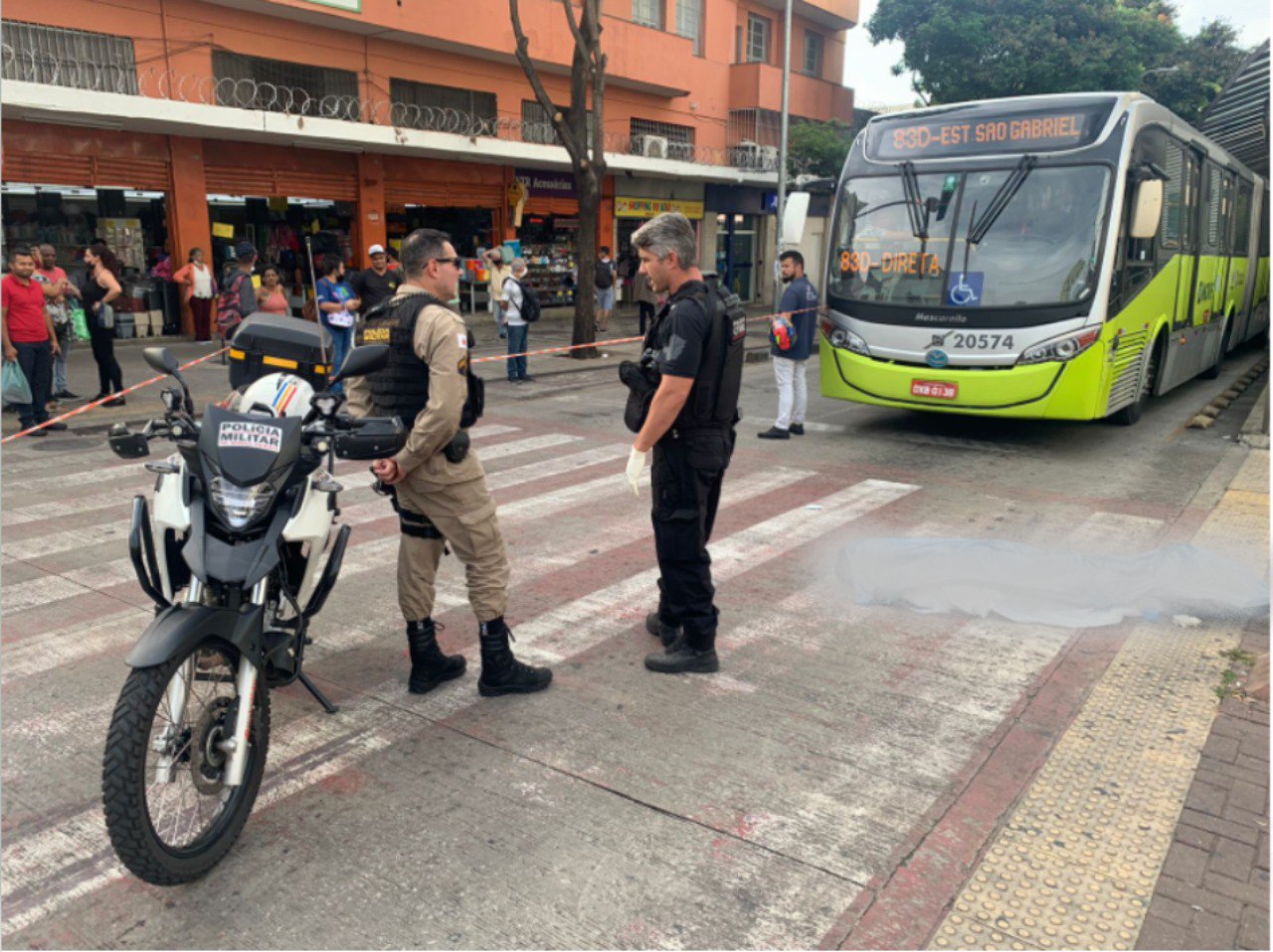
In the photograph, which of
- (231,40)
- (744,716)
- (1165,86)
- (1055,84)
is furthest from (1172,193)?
(1165,86)

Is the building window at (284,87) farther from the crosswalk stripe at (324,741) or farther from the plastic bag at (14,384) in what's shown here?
the crosswalk stripe at (324,741)

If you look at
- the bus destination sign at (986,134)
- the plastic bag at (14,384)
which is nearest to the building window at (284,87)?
the plastic bag at (14,384)

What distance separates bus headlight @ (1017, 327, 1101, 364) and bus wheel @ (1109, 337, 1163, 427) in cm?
221

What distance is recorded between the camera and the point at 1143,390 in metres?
10.8

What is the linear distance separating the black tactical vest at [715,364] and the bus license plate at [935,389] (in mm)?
5522

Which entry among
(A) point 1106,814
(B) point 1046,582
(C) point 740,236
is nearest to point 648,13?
(C) point 740,236

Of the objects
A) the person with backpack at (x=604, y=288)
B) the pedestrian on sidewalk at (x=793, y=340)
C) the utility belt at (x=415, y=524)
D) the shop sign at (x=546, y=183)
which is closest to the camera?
the utility belt at (x=415, y=524)

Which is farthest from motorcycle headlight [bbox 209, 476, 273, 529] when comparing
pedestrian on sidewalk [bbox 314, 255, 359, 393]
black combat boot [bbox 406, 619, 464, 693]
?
pedestrian on sidewalk [bbox 314, 255, 359, 393]

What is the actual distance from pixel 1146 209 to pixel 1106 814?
7.22 m

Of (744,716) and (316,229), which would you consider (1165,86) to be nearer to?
(316,229)

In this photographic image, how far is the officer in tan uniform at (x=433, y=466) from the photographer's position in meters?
3.84

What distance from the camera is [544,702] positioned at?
13.9 feet

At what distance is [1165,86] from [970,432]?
84.3 ft

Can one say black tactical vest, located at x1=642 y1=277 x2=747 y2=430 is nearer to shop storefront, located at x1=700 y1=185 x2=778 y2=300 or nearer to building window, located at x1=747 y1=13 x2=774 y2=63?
shop storefront, located at x1=700 y1=185 x2=778 y2=300
